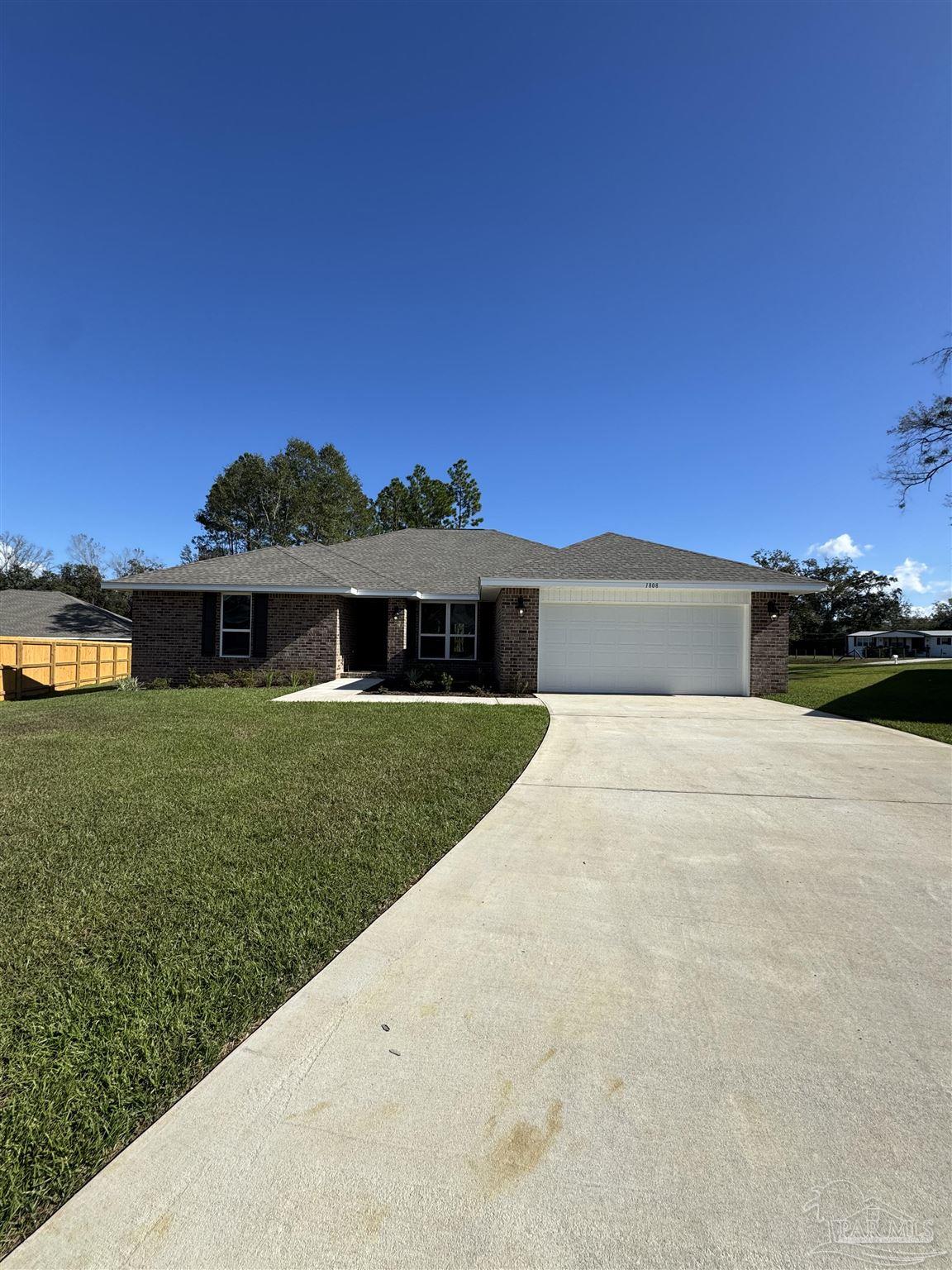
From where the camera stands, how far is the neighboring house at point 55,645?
15.5 metres

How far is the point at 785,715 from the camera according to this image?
10.1 meters

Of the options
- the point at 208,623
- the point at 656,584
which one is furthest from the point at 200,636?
the point at 656,584

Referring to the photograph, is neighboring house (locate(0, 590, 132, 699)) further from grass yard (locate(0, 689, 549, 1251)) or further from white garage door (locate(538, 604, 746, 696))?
white garage door (locate(538, 604, 746, 696))

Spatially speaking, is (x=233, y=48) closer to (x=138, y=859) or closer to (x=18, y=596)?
(x=138, y=859)

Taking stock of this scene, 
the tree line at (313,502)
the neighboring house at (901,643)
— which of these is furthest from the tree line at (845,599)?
the tree line at (313,502)

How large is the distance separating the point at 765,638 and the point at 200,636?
46.2ft

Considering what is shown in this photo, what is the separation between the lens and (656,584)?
12.5 metres

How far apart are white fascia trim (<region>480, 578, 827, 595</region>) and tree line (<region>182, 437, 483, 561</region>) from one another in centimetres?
2497

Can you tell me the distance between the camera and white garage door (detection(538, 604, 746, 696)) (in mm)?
12992

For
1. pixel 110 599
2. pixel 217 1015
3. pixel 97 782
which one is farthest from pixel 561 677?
pixel 110 599

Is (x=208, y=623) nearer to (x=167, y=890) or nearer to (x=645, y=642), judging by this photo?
(x=645, y=642)

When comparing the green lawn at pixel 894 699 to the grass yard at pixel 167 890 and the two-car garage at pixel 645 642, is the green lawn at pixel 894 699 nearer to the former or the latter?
the two-car garage at pixel 645 642

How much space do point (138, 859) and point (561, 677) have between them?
10.3 meters

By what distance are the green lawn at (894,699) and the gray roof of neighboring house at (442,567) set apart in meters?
2.80
